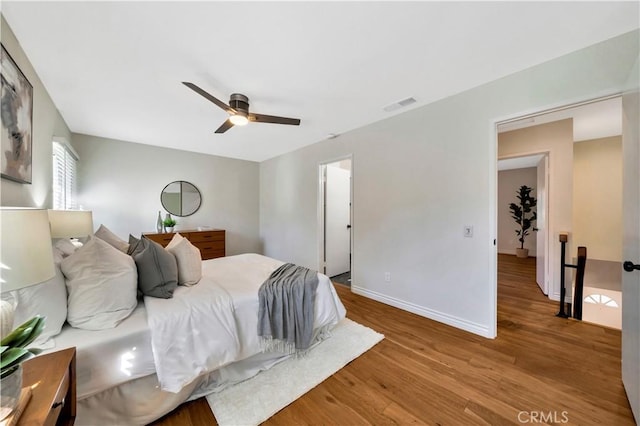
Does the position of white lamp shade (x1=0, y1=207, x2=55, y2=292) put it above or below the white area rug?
above

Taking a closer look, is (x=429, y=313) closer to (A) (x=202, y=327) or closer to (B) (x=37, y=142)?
(A) (x=202, y=327)

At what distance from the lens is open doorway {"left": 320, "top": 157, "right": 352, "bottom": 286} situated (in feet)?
13.5

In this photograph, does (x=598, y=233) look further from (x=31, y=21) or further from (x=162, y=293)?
(x=31, y=21)

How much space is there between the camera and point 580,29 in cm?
157

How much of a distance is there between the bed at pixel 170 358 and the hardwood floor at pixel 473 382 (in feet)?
0.60

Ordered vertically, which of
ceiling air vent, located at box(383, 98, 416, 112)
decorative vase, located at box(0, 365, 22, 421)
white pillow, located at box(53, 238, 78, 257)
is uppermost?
ceiling air vent, located at box(383, 98, 416, 112)

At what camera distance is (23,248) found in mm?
797

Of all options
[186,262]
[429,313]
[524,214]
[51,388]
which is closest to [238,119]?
[186,262]

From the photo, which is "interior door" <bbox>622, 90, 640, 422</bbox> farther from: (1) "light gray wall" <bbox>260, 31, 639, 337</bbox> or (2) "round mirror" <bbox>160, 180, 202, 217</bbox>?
(2) "round mirror" <bbox>160, 180, 202, 217</bbox>

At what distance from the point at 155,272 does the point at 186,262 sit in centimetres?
28

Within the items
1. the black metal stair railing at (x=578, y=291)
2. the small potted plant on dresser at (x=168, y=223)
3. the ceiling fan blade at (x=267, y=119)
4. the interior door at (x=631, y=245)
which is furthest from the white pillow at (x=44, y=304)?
the black metal stair railing at (x=578, y=291)

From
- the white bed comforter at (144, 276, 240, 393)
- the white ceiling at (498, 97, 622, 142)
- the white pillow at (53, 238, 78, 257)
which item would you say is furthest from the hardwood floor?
the white ceiling at (498, 97, 622, 142)

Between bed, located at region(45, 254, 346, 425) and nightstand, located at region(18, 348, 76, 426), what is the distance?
0.16 m

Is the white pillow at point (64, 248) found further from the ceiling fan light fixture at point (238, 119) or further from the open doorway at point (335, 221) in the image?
the open doorway at point (335, 221)
